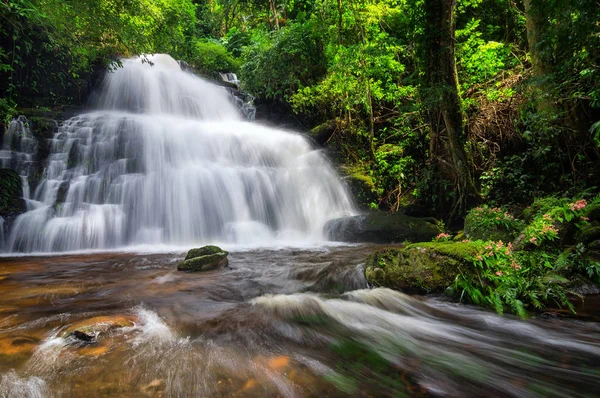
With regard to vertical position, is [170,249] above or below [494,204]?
below

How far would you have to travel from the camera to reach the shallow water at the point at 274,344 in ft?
6.33

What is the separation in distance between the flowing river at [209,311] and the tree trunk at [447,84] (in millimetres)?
2719

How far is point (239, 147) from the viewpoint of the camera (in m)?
11.4

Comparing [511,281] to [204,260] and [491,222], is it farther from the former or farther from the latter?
[204,260]

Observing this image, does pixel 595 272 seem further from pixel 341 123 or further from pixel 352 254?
pixel 341 123

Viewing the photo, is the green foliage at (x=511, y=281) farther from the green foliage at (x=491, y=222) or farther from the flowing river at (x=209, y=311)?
the green foliage at (x=491, y=222)

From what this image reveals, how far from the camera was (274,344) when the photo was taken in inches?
100

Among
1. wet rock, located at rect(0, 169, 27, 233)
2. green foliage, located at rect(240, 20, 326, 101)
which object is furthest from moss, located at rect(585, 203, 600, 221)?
wet rock, located at rect(0, 169, 27, 233)

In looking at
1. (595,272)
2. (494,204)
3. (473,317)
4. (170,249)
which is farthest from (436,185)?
(170,249)

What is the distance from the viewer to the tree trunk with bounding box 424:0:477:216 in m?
7.02

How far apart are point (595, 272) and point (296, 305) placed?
321 cm

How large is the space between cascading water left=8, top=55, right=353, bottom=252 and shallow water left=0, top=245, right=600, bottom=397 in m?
3.32

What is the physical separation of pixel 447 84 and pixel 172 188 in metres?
7.52

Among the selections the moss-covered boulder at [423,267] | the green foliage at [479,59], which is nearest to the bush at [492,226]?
the moss-covered boulder at [423,267]
